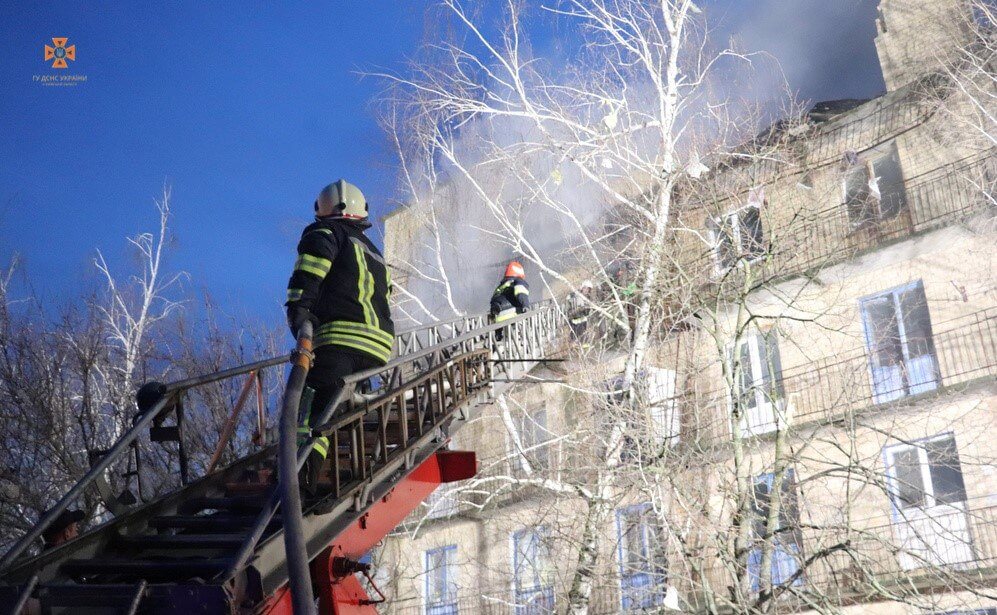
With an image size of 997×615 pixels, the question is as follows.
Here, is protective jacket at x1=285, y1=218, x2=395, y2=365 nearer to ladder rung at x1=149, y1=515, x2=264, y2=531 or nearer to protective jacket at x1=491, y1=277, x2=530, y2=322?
ladder rung at x1=149, y1=515, x2=264, y2=531

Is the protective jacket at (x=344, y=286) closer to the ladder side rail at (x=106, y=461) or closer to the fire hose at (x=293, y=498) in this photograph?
the fire hose at (x=293, y=498)

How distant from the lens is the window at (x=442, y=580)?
17469 mm

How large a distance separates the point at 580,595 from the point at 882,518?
5.14m

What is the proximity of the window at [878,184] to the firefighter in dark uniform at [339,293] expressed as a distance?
11642mm

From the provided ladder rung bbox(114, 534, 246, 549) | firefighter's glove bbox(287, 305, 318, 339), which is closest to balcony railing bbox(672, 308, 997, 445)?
firefighter's glove bbox(287, 305, 318, 339)

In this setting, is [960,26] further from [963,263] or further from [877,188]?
[963,263]

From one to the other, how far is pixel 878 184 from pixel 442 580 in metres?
11.4

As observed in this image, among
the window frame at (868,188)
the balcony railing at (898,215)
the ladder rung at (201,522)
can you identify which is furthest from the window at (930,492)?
the ladder rung at (201,522)

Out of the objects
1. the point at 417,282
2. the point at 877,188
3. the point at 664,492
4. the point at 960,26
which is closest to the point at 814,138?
the point at 877,188

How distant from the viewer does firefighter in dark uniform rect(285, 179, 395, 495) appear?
505 cm

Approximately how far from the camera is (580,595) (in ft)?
36.2

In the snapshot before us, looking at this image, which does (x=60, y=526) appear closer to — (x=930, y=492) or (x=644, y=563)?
(x=644, y=563)

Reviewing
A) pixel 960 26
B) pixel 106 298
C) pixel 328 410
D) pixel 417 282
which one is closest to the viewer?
pixel 328 410

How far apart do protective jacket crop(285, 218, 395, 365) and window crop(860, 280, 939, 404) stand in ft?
33.4
